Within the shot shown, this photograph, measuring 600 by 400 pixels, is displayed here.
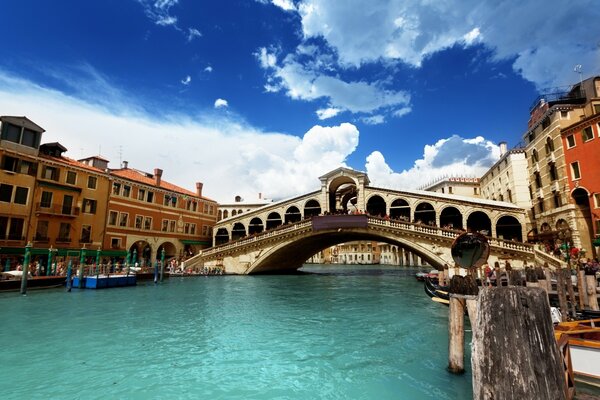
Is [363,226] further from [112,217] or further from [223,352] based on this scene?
[112,217]

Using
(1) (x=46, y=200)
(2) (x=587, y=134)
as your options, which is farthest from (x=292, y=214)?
(2) (x=587, y=134)

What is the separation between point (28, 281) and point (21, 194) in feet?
24.2

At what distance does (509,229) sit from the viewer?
91.7ft

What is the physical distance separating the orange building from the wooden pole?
3005 centimetres

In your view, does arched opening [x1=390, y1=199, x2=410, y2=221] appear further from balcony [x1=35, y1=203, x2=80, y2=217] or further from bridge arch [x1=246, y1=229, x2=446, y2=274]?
balcony [x1=35, y1=203, x2=80, y2=217]

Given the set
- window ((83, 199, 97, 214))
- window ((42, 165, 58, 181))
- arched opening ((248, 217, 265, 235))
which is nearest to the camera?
window ((42, 165, 58, 181))

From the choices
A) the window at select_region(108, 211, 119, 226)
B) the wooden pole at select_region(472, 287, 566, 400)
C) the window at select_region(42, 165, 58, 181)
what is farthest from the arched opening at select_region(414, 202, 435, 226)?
the window at select_region(42, 165, 58, 181)

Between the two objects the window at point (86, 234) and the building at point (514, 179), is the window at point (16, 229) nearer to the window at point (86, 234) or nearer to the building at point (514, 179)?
the window at point (86, 234)

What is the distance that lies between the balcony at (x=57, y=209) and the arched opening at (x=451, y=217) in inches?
1263

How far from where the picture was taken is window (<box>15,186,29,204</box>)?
22.3 metres

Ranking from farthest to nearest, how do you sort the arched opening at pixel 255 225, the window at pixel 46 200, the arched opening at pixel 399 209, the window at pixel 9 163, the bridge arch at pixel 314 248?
the arched opening at pixel 255 225 → the arched opening at pixel 399 209 → the bridge arch at pixel 314 248 → the window at pixel 46 200 → the window at pixel 9 163

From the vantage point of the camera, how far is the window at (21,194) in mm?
22266

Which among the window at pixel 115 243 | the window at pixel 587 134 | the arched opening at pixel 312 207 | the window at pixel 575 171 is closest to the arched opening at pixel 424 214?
the arched opening at pixel 312 207

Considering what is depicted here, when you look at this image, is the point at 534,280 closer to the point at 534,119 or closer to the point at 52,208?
the point at 534,119
